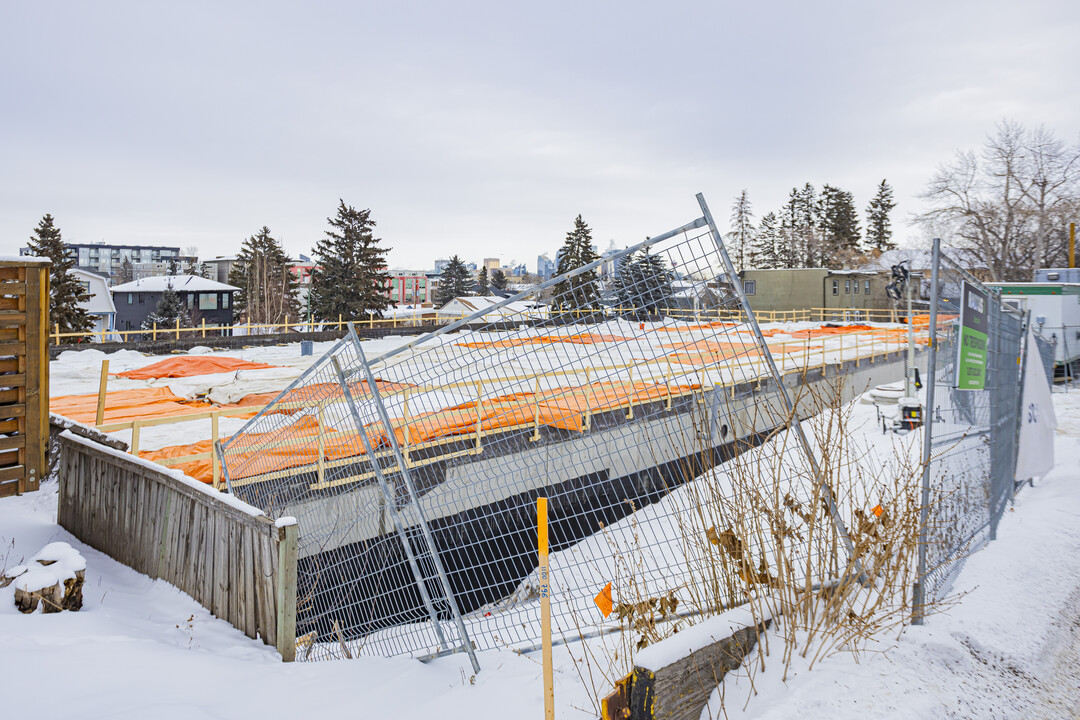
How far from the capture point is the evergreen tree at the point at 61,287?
33656 mm

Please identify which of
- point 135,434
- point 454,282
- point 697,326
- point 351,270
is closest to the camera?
point 697,326

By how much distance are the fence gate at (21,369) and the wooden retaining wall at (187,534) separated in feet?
1.50

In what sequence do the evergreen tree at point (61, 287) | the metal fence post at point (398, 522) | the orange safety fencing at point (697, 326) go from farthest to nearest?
the evergreen tree at point (61, 287) < the metal fence post at point (398, 522) < the orange safety fencing at point (697, 326)

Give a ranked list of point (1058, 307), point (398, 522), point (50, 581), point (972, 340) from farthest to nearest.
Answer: point (1058, 307) < point (50, 581) < point (972, 340) < point (398, 522)

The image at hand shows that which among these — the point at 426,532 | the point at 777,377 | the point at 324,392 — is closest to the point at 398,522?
the point at 426,532

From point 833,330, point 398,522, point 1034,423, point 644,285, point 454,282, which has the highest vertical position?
point 454,282

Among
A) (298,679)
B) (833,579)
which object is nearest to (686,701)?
(833,579)

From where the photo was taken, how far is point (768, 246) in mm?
78188

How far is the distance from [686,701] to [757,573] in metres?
0.82

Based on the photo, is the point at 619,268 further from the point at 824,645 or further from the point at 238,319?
the point at 238,319

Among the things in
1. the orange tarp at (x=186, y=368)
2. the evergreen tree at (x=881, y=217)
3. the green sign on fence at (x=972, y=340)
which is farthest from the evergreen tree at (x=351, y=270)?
the evergreen tree at (x=881, y=217)

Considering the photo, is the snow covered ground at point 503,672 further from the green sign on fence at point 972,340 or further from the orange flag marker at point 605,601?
the green sign on fence at point 972,340

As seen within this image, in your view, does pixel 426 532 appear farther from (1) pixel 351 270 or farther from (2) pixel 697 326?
(1) pixel 351 270

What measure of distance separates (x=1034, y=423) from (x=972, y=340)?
10.4ft
